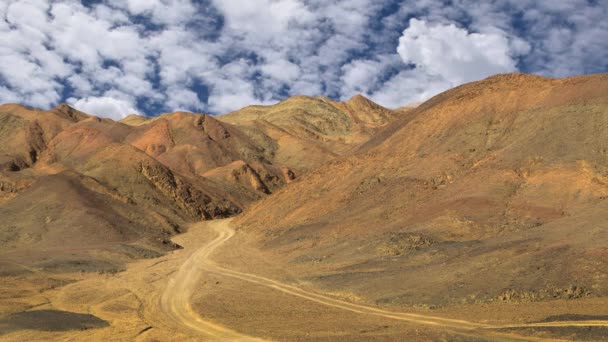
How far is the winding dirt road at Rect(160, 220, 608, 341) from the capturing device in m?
19.0

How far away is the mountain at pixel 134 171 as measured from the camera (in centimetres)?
4994

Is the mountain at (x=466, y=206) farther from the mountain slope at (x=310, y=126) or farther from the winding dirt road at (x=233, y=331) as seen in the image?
the mountain slope at (x=310, y=126)

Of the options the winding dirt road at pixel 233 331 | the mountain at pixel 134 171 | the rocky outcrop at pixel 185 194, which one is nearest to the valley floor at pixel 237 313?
the winding dirt road at pixel 233 331

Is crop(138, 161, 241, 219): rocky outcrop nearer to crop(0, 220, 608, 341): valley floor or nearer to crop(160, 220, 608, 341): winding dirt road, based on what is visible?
crop(160, 220, 608, 341): winding dirt road

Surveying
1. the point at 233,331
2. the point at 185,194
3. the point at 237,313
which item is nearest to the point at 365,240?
the point at 237,313

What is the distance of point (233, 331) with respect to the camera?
21.0 meters

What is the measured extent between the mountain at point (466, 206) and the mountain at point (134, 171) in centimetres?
1378

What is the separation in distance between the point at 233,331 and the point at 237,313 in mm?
3439

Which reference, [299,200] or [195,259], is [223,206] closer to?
[299,200]

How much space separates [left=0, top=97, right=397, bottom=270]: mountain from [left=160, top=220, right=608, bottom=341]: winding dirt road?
8514 millimetres

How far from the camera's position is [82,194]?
59.0 meters

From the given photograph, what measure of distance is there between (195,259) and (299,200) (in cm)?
1419

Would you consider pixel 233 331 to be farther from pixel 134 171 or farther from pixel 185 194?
pixel 134 171

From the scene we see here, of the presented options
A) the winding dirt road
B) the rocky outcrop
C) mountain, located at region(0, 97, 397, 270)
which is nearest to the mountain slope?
mountain, located at region(0, 97, 397, 270)
